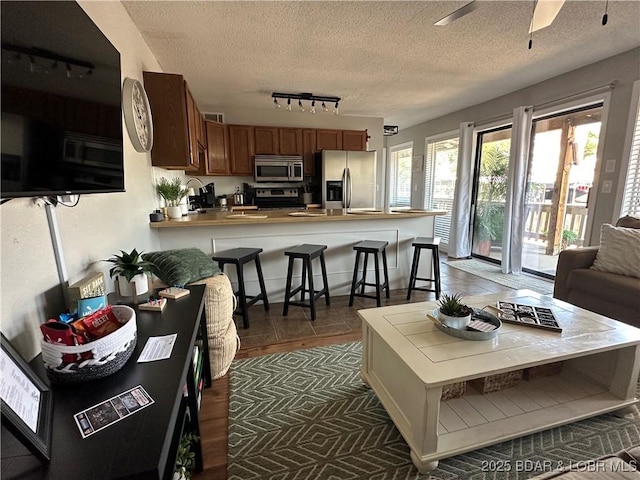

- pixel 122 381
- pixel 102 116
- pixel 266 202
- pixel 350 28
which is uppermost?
pixel 350 28

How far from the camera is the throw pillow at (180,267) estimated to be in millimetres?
1775

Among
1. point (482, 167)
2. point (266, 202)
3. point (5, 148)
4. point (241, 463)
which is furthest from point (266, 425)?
point (482, 167)

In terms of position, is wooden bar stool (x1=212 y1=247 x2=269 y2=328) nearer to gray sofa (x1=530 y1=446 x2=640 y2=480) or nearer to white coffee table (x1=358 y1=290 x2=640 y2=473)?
white coffee table (x1=358 y1=290 x2=640 y2=473)

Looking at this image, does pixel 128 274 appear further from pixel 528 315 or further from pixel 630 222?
pixel 630 222

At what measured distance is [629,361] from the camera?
59.0 inches

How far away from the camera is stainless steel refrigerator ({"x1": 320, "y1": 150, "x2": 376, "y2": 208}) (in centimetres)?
514

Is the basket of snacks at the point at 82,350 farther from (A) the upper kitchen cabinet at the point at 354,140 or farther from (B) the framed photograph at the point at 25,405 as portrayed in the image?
(A) the upper kitchen cabinet at the point at 354,140

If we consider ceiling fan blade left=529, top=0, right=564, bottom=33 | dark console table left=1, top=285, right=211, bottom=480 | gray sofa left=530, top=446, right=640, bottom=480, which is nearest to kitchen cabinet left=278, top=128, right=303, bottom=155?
ceiling fan blade left=529, top=0, right=564, bottom=33

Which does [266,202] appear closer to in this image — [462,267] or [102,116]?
[462,267]

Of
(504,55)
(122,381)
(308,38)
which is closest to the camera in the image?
(122,381)

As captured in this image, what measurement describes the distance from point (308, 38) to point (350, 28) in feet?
1.28

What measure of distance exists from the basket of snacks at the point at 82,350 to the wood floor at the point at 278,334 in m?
0.79

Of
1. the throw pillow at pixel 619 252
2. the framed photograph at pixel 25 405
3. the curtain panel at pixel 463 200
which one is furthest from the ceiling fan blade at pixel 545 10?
the curtain panel at pixel 463 200

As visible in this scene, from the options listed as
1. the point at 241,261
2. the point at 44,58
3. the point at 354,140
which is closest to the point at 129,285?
the point at 44,58
